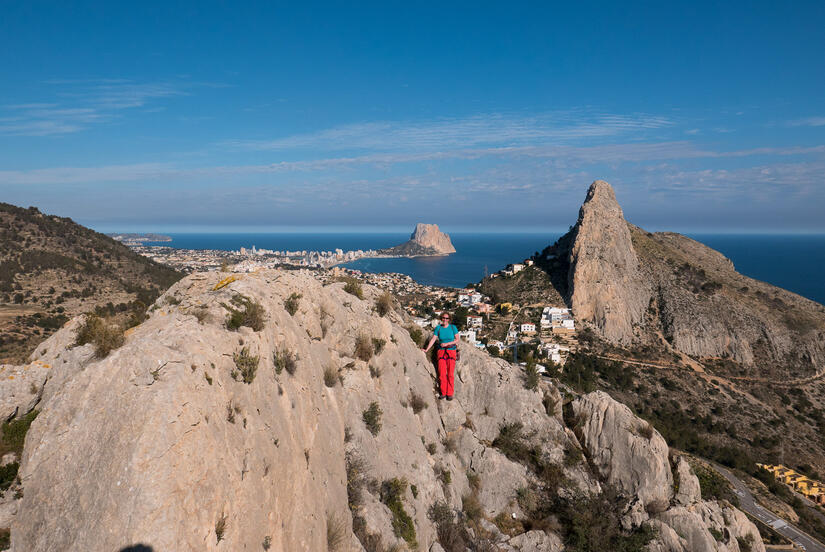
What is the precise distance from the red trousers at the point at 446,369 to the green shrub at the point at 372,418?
379 centimetres

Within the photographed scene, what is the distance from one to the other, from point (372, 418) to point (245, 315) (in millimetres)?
4586

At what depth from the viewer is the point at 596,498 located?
13.0 meters

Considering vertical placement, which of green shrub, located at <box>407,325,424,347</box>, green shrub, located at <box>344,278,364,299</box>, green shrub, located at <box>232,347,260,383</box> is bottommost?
green shrub, located at <box>407,325,424,347</box>

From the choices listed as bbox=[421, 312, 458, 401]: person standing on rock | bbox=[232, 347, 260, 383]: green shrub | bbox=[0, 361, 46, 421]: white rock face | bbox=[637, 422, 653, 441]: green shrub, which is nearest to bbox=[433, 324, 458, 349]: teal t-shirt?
bbox=[421, 312, 458, 401]: person standing on rock

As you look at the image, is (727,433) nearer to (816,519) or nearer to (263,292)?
(816,519)

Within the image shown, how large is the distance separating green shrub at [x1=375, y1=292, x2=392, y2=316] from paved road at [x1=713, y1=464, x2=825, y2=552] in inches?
1293

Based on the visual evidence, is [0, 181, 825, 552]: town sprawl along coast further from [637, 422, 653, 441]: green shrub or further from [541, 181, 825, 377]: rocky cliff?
[541, 181, 825, 377]: rocky cliff

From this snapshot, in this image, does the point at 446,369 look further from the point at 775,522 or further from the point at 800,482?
the point at 800,482

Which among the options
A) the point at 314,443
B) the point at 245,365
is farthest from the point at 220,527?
the point at 314,443

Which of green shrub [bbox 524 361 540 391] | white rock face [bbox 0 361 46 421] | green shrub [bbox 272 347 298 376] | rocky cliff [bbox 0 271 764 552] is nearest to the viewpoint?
rocky cliff [bbox 0 271 764 552]

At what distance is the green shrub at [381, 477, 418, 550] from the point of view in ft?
29.2

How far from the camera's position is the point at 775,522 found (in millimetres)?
30297

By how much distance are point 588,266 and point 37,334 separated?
7744 centimetres

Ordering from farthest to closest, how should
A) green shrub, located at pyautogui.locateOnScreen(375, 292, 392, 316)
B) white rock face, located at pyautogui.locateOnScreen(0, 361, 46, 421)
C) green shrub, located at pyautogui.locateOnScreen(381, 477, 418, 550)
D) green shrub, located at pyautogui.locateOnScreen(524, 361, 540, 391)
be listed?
green shrub, located at pyautogui.locateOnScreen(524, 361, 540, 391) < green shrub, located at pyautogui.locateOnScreen(375, 292, 392, 316) < green shrub, located at pyautogui.locateOnScreen(381, 477, 418, 550) < white rock face, located at pyautogui.locateOnScreen(0, 361, 46, 421)
